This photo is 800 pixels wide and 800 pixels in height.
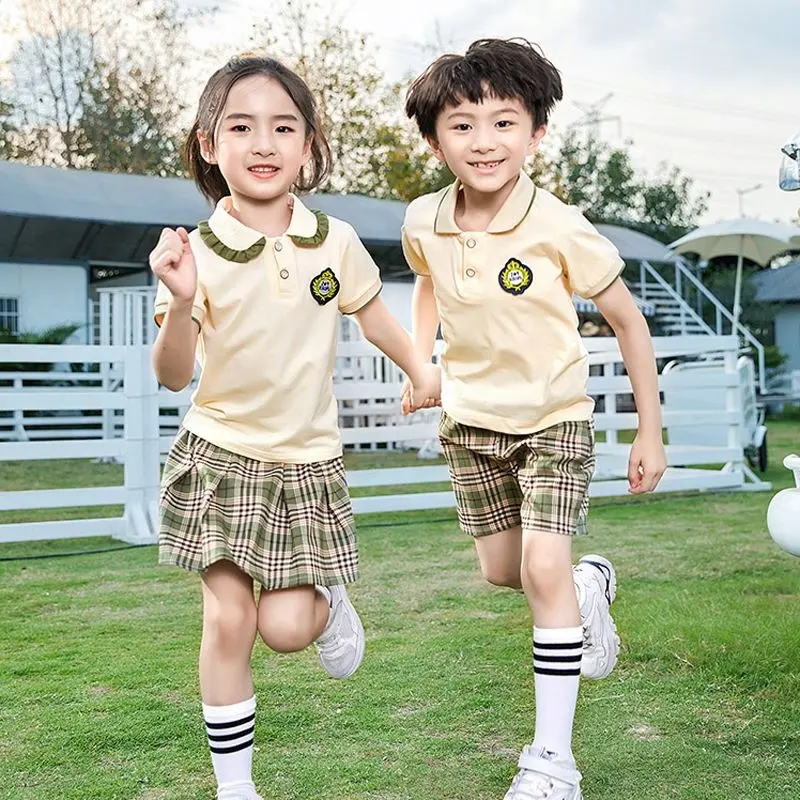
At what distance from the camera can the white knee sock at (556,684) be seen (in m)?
2.20

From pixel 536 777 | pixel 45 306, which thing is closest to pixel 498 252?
pixel 536 777

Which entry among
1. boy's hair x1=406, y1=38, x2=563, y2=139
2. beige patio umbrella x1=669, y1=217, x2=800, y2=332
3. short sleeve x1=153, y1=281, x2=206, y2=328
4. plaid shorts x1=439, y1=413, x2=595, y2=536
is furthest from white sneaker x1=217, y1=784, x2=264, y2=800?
beige patio umbrella x1=669, y1=217, x2=800, y2=332

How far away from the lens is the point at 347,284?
7.80 ft

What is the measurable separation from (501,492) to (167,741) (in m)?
0.96

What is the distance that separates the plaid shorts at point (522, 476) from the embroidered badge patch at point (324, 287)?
16.9 inches

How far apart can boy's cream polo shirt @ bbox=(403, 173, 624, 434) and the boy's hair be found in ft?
0.66

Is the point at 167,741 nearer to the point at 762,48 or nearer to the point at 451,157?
the point at 451,157

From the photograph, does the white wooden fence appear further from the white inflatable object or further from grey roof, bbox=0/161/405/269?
grey roof, bbox=0/161/405/269

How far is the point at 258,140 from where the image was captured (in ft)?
7.39

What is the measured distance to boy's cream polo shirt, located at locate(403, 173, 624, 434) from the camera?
7.93ft

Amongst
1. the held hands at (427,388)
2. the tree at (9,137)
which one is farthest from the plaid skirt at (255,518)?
the tree at (9,137)

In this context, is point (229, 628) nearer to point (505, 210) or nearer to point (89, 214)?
point (505, 210)

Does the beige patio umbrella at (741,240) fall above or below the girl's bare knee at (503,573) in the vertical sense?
above

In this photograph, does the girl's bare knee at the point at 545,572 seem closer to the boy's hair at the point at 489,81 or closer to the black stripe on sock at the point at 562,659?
the black stripe on sock at the point at 562,659
